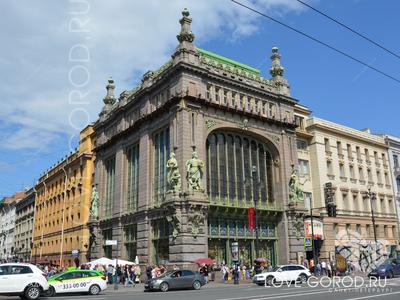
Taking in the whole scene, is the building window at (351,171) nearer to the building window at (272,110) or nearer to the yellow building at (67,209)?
the building window at (272,110)

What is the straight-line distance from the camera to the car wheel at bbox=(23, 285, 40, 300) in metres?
19.0

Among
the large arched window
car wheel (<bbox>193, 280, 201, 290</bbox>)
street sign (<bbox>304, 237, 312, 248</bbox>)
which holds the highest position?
the large arched window

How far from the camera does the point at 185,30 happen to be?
40219mm

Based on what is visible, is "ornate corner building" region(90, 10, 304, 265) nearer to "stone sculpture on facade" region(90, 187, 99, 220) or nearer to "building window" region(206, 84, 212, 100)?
"building window" region(206, 84, 212, 100)

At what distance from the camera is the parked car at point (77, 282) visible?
24.1m

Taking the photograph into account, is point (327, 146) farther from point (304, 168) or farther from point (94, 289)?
point (94, 289)

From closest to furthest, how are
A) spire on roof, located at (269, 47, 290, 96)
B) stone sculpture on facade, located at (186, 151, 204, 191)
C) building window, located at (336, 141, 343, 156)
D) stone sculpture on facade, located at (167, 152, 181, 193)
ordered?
stone sculpture on facade, located at (186, 151, 204, 191), stone sculpture on facade, located at (167, 152, 181, 193), spire on roof, located at (269, 47, 290, 96), building window, located at (336, 141, 343, 156)

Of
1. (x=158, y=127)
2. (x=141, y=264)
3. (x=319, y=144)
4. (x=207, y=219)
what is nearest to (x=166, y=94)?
(x=158, y=127)

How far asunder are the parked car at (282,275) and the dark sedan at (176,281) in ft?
13.8

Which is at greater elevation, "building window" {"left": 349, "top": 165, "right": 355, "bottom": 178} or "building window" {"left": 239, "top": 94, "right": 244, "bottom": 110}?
"building window" {"left": 239, "top": 94, "right": 244, "bottom": 110}

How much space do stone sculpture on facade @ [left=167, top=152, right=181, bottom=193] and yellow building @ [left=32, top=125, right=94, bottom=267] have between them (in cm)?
2446

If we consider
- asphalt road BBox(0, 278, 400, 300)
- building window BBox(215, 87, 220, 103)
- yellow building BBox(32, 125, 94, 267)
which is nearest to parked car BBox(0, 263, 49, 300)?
asphalt road BBox(0, 278, 400, 300)

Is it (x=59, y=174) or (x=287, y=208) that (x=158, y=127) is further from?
(x=59, y=174)

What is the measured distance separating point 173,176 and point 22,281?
60.8ft
